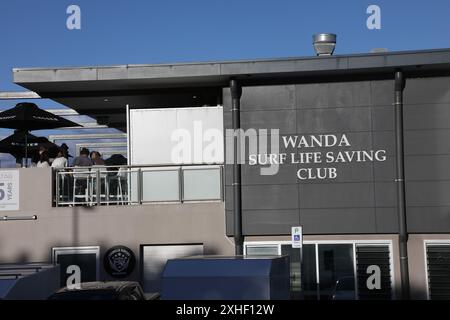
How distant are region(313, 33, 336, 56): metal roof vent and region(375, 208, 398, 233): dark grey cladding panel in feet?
14.7

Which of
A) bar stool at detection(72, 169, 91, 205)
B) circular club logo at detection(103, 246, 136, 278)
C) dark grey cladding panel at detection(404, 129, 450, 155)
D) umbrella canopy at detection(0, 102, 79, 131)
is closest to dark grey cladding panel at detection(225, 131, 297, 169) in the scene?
dark grey cladding panel at detection(404, 129, 450, 155)

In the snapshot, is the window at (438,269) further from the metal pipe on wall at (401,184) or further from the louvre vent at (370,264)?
the louvre vent at (370,264)

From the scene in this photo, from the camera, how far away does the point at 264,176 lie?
1789 centimetres

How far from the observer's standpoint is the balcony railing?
18000 millimetres

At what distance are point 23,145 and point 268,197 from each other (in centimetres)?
836

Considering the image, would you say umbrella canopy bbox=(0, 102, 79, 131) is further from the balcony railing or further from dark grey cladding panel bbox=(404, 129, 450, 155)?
dark grey cladding panel bbox=(404, 129, 450, 155)

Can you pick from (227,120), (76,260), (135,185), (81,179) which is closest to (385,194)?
(227,120)

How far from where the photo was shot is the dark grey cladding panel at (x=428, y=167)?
1734 centimetres

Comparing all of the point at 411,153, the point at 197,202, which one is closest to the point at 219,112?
the point at 197,202

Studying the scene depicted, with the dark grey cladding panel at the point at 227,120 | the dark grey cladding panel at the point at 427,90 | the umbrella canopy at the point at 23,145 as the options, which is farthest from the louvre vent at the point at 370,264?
the umbrella canopy at the point at 23,145

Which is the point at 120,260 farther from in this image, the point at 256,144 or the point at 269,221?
the point at 256,144

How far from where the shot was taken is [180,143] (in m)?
18.7

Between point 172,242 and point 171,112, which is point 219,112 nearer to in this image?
point 171,112
